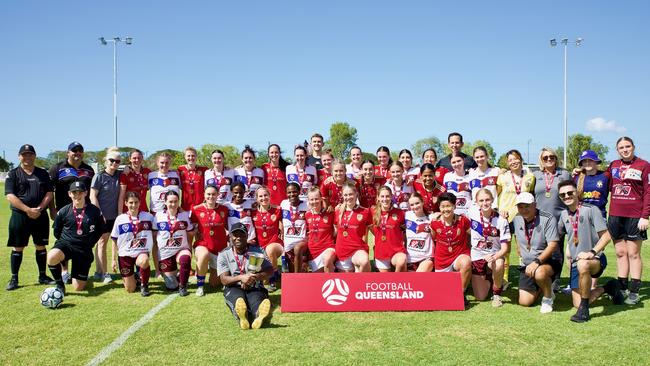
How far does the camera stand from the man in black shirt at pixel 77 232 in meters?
6.61

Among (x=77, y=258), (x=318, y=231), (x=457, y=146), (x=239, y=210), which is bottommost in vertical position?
(x=77, y=258)

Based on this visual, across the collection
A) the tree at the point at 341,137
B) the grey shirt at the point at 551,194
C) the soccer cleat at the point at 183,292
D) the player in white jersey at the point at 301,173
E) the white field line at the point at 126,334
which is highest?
the tree at the point at 341,137

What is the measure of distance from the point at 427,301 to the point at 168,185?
4.60 metres

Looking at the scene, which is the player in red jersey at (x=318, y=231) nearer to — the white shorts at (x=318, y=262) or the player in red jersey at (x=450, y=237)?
the white shorts at (x=318, y=262)

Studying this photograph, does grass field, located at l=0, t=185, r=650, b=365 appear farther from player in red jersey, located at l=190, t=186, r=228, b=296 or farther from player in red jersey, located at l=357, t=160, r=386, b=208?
player in red jersey, located at l=357, t=160, r=386, b=208

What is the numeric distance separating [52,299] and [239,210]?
8.75 feet

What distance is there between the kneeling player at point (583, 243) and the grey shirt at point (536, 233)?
17 cm

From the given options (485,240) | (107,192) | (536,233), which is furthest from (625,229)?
(107,192)

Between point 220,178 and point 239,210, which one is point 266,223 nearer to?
point 239,210

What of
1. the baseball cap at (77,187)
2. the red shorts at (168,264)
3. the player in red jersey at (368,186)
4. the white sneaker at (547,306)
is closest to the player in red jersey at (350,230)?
the player in red jersey at (368,186)

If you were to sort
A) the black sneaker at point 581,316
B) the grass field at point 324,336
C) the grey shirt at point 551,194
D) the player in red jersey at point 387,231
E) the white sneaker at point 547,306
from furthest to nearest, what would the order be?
1. the player in red jersey at point 387,231
2. the grey shirt at point 551,194
3. the white sneaker at point 547,306
4. the black sneaker at point 581,316
5. the grass field at point 324,336

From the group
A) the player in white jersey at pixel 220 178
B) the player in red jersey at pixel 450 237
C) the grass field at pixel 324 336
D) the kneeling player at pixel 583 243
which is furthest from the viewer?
the player in white jersey at pixel 220 178

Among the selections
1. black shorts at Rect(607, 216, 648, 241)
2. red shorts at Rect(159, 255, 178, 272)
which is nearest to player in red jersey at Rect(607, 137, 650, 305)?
black shorts at Rect(607, 216, 648, 241)

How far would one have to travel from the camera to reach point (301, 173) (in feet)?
25.9
